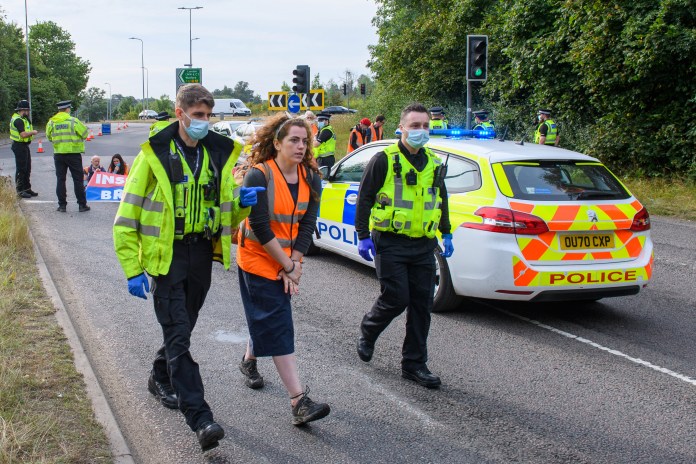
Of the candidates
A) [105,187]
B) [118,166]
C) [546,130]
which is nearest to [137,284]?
[105,187]

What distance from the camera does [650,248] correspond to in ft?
22.8

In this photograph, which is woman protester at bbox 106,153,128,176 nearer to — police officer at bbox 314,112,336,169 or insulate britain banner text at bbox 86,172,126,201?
insulate britain banner text at bbox 86,172,126,201

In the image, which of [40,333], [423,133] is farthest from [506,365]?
[40,333]

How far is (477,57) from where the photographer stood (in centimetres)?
1549

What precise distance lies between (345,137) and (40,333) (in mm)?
33066

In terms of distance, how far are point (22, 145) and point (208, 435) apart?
13.0m

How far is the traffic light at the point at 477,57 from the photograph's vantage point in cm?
1542

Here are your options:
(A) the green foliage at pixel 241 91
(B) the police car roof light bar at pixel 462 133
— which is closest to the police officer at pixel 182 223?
(B) the police car roof light bar at pixel 462 133

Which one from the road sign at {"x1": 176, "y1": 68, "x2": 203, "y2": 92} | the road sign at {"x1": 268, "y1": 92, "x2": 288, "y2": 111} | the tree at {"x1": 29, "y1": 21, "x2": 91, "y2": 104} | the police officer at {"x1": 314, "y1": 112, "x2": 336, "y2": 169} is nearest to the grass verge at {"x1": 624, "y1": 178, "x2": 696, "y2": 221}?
the police officer at {"x1": 314, "y1": 112, "x2": 336, "y2": 169}

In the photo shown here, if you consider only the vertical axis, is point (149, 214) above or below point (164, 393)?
above

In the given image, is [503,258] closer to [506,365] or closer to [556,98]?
[506,365]

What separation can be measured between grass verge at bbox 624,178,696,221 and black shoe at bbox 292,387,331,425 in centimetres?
1129

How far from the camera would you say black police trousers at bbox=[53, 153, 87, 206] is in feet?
45.0

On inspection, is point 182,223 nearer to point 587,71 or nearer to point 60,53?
point 587,71
